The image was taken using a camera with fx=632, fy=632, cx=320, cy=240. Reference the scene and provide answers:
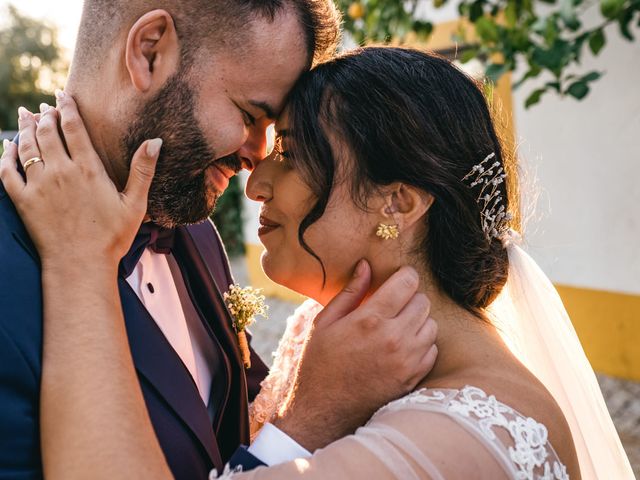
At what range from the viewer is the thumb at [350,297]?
86.2 inches

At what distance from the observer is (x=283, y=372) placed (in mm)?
2725

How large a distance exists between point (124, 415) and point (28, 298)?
410 mm

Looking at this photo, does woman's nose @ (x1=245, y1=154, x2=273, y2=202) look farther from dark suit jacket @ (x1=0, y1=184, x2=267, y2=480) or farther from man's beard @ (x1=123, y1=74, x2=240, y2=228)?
dark suit jacket @ (x1=0, y1=184, x2=267, y2=480)

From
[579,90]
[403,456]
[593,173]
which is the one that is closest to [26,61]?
[593,173]

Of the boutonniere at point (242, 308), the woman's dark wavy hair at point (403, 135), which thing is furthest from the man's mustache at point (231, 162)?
the boutonniere at point (242, 308)

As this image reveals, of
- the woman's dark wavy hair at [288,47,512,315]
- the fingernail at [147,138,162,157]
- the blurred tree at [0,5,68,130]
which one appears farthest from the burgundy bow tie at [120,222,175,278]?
the blurred tree at [0,5,68,130]

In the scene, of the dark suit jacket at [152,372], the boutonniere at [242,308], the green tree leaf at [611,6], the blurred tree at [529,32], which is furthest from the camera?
the blurred tree at [529,32]

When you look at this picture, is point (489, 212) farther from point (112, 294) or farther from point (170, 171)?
point (112, 294)

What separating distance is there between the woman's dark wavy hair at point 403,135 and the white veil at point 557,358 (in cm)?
37

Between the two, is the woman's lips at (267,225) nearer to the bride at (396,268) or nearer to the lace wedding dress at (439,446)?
the bride at (396,268)

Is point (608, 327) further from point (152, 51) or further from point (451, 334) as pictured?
point (152, 51)

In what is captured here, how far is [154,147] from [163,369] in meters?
0.71

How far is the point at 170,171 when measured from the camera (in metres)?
2.19

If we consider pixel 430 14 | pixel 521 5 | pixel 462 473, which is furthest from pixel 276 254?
pixel 430 14
